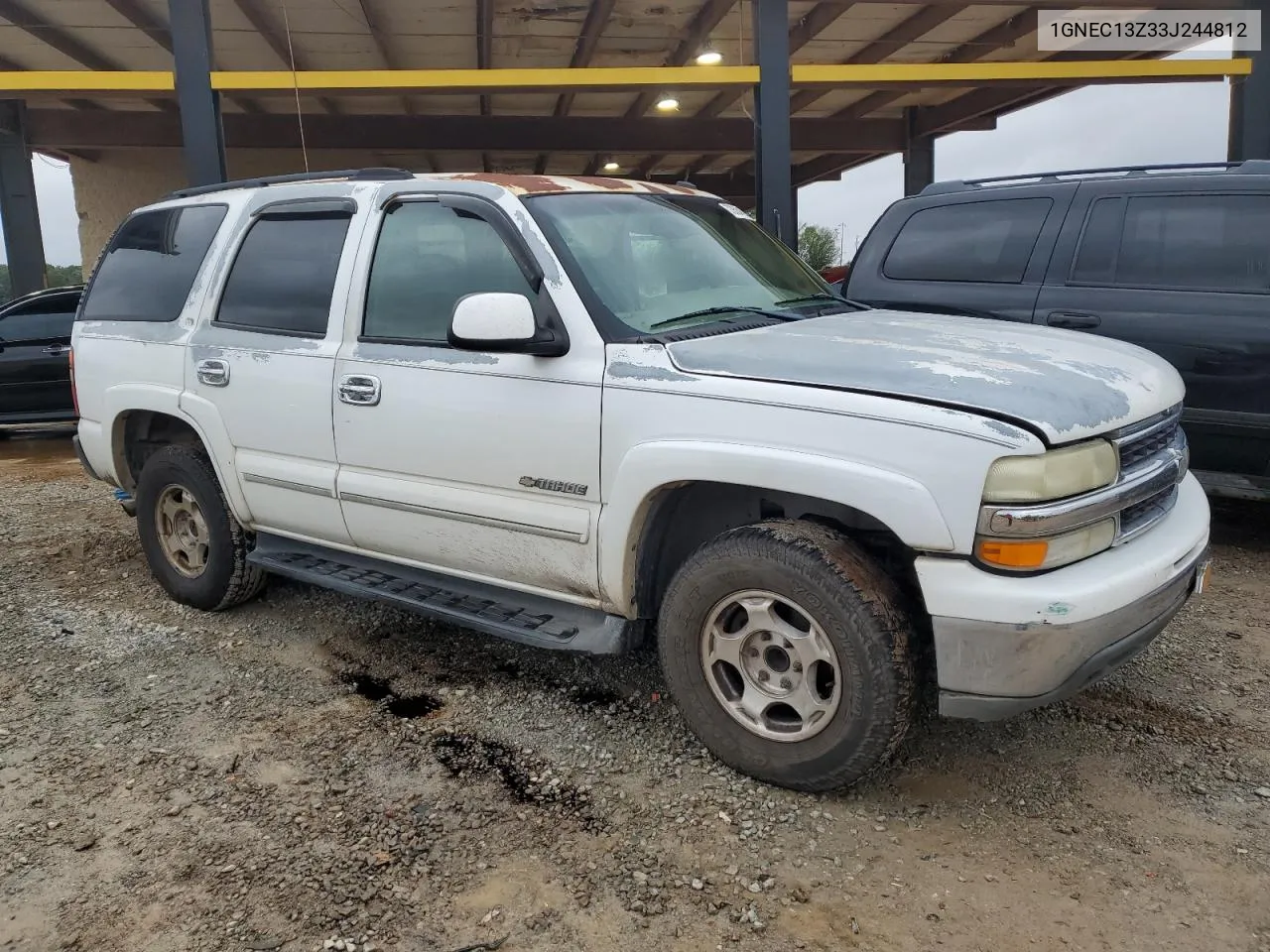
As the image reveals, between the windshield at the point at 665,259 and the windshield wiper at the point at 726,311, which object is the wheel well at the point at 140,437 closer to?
the windshield at the point at 665,259

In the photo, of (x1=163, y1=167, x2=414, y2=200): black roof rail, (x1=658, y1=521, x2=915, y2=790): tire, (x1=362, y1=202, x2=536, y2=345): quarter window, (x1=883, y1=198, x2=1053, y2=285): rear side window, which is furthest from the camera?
(x1=883, y1=198, x2=1053, y2=285): rear side window

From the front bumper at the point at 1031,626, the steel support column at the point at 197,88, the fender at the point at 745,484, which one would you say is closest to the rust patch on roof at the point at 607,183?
the fender at the point at 745,484

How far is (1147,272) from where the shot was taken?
5.06 metres

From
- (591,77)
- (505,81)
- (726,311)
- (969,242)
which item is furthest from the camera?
(591,77)

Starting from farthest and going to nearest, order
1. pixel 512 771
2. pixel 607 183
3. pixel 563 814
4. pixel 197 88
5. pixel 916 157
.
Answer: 1. pixel 916 157
2. pixel 197 88
3. pixel 607 183
4. pixel 512 771
5. pixel 563 814

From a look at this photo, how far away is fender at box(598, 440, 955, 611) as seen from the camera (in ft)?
8.32

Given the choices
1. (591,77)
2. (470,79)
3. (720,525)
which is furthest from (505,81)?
(720,525)

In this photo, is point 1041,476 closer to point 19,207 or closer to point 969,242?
point 969,242

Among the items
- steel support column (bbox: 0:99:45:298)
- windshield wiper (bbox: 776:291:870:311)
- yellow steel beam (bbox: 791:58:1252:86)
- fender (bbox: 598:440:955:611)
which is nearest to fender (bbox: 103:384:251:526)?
fender (bbox: 598:440:955:611)

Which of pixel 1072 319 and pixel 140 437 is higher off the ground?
pixel 1072 319

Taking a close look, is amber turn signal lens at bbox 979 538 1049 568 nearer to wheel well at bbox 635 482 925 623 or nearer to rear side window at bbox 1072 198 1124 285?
wheel well at bbox 635 482 925 623

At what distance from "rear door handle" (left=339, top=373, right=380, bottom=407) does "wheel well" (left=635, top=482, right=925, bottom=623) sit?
47.7 inches

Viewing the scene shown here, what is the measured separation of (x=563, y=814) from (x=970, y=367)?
1758mm

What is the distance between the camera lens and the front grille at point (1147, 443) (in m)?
2.78
